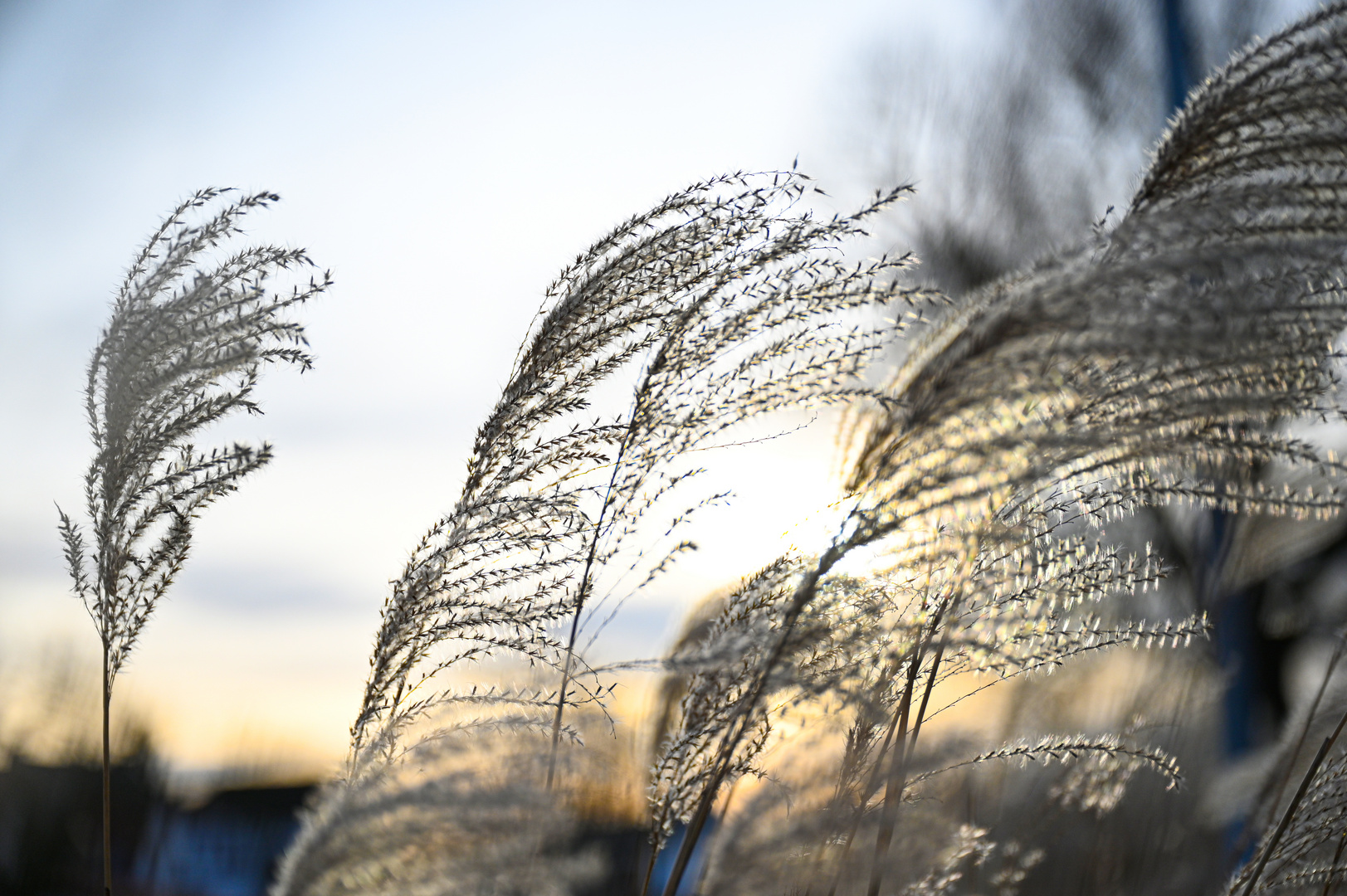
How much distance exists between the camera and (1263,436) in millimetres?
1127

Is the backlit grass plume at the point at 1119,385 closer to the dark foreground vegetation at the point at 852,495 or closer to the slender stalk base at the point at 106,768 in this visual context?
the dark foreground vegetation at the point at 852,495

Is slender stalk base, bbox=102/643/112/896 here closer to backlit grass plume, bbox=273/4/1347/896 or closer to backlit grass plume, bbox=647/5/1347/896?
backlit grass plume, bbox=273/4/1347/896

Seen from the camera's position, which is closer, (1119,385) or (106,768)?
(1119,385)

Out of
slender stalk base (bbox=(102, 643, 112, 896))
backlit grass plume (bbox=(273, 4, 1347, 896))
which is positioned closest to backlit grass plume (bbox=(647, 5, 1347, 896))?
backlit grass plume (bbox=(273, 4, 1347, 896))

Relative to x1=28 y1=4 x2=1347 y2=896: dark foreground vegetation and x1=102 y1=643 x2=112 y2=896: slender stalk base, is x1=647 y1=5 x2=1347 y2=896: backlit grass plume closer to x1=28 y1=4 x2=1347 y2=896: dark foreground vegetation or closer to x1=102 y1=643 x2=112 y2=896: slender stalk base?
x1=28 y1=4 x2=1347 y2=896: dark foreground vegetation

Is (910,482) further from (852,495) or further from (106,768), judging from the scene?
(106,768)

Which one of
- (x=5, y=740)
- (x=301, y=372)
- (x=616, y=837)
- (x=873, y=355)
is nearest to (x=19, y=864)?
(x=5, y=740)

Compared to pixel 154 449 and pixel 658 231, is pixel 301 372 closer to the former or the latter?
pixel 154 449

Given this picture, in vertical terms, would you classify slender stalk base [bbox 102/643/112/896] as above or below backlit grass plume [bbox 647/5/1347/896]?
below

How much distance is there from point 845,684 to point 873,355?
1.51ft

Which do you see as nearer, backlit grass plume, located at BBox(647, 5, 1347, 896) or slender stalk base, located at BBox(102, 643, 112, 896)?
backlit grass plume, located at BBox(647, 5, 1347, 896)

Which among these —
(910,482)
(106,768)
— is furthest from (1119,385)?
(106,768)

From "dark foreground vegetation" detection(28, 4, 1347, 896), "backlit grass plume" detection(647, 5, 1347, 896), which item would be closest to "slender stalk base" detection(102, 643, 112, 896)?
"dark foreground vegetation" detection(28, 4, 1347, 896)

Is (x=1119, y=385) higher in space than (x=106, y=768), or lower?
higher
